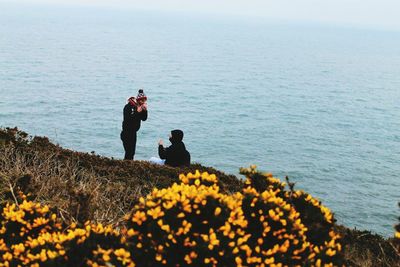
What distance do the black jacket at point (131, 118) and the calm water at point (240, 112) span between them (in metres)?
12.0

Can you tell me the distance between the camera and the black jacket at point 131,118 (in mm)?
13797

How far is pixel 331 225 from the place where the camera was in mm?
5777

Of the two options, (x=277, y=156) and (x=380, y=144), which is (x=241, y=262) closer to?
(x=277, y=156)

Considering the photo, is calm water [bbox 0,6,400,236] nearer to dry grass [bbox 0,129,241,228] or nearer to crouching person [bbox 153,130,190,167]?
dry grass [bbox 0,129,241,228]

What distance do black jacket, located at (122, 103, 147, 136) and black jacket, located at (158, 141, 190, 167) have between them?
128 centimetres

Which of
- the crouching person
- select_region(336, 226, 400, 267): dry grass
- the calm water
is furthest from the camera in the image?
the calm water

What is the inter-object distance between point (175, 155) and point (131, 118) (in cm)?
172

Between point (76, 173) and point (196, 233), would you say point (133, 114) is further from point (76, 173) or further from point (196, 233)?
point (196, 233)

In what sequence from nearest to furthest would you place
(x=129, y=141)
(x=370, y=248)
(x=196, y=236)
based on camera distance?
(x=196, y=236)
(x=370, y=248)
(x=129, y=141)

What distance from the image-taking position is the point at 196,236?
4.83 metres

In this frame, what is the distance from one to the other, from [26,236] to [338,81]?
286ft

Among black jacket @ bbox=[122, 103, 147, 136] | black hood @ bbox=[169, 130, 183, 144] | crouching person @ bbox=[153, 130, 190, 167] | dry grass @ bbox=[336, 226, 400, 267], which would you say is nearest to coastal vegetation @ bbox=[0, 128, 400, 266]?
dry grass @ bbox=[336, 226, 400, 267]

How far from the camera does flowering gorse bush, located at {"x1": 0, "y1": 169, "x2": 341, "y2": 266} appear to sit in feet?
15.8

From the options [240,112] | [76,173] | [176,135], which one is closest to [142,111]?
[176,135]
